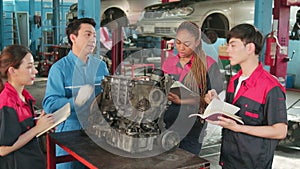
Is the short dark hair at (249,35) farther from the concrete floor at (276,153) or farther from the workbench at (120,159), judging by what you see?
the concrete floor at (276,153)

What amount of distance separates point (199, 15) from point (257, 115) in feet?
13.8

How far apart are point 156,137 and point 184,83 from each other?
68 centimetres

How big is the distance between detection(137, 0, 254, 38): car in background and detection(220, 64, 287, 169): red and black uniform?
138 inches

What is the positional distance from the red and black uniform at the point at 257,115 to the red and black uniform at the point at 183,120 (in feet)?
1.32

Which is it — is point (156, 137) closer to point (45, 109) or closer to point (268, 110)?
point (268, 110)

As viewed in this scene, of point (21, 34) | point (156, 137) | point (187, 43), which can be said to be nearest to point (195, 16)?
point (187, 43)

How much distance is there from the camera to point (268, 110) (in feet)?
5.72

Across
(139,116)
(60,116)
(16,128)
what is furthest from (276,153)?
(16,128)

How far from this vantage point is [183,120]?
2.25m

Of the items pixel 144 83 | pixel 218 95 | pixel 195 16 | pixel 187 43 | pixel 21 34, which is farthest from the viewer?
pixel 21 34

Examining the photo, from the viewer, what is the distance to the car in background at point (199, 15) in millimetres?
5238

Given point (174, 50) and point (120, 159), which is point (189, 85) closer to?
point (120, 159)

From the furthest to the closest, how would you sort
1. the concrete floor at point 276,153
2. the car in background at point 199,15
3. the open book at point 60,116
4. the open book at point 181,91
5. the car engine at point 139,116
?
1. the car in background at point 199,15
2. the concrete floor at point 276,153
3. the open book at point 181,91
4. the open book at point 60,116
5. the car engine at point 139,116

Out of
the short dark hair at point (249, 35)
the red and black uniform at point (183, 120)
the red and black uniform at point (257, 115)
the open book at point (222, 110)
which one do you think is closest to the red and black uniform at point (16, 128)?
the red and black uniform at point (183, 120)
